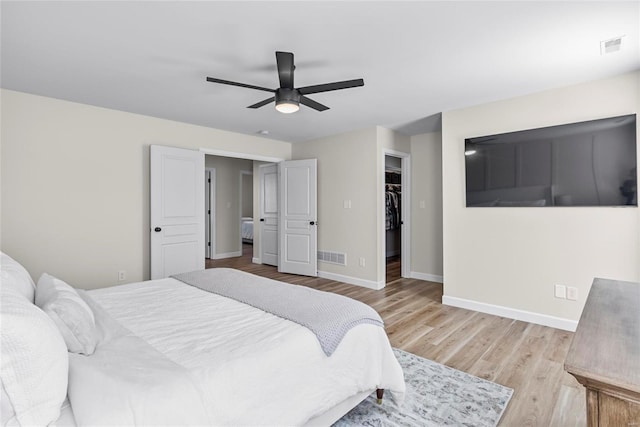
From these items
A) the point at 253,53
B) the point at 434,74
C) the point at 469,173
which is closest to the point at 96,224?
the point at 253,53

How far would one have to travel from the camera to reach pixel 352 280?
5.04 m

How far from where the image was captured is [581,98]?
10.1 ft

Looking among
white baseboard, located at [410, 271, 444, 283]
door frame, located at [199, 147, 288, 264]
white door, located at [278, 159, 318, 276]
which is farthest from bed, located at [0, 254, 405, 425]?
white baseboard, located at [410, 271, 444, 283]

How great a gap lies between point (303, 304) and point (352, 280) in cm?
322

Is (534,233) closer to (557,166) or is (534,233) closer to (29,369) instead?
(557,166)

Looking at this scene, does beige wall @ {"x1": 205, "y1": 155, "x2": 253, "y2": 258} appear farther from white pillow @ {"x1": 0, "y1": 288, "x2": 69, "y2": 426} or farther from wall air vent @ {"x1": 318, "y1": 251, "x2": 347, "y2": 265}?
white pillow @ {"x1": 0, "y1": 288, "x2": 69, "y2": 426}

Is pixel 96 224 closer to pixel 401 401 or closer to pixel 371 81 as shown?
pixel 371 81

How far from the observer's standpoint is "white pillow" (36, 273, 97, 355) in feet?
4.30

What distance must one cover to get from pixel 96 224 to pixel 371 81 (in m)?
3.53

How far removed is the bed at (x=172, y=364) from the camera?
100 centimetres

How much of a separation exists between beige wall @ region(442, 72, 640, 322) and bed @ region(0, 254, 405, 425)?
7.65 feet

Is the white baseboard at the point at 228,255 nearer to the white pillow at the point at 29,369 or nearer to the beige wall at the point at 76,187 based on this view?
the beige wall at the point at 76,187

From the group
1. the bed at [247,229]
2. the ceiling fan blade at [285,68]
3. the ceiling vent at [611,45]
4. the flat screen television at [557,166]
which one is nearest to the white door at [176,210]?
the ceiling fan blade at [285,68]

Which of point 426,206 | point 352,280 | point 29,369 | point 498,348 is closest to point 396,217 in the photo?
point 426,206
